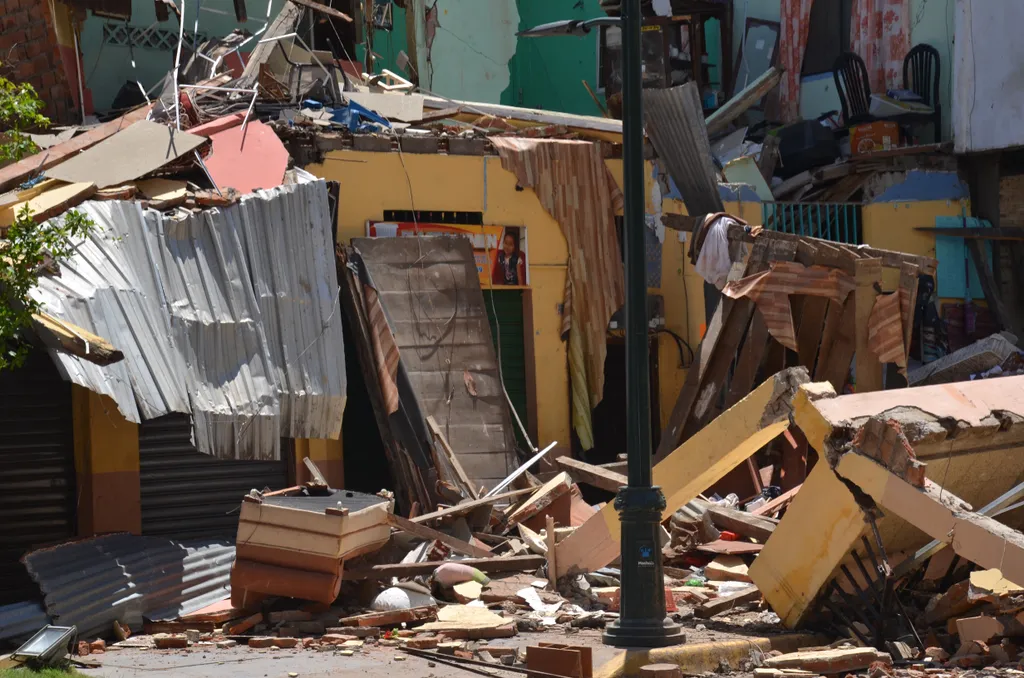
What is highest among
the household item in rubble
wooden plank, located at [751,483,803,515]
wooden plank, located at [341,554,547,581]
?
the household item in rubble

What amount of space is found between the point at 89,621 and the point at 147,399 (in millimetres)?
2044

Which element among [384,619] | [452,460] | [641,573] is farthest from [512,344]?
[641,573]

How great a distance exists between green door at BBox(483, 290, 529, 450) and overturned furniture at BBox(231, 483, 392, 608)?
6.51 m

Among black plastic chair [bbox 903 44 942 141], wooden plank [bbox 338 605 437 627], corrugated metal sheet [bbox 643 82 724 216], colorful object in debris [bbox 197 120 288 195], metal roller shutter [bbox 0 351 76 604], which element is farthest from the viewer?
black plastic chair [bbox 903 44 942 141]

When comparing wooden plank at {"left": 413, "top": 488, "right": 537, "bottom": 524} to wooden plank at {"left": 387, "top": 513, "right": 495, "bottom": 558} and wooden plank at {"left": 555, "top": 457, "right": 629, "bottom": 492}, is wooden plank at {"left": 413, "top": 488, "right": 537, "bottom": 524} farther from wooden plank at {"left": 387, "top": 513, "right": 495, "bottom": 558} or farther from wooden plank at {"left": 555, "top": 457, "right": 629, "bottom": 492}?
wooden plank at {"left": 555, "top": 457, "right": 629, "bottom": 492}

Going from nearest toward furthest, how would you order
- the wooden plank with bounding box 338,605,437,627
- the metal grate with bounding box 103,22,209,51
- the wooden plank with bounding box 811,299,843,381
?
1. the wooden plank with bounding box 338,605,437,627
2. the wooden plank with bounding box 811,299,843,381
3. the metal grate with bounding box 103,22,209,51

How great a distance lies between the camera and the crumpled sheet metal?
52.5 feet

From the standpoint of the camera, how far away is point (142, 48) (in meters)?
20.8

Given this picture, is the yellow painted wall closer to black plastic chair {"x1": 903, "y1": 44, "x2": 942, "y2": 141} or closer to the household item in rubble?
the household item in rubble

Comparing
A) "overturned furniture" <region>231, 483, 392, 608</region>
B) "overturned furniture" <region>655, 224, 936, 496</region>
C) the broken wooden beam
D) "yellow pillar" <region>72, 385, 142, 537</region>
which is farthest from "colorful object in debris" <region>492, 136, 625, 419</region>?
the broken wooden beam

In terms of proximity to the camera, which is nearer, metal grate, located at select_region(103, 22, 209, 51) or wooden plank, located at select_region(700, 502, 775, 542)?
wooden plank, located at select_region(700, 502, 775, 542)

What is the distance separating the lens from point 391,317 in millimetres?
16562

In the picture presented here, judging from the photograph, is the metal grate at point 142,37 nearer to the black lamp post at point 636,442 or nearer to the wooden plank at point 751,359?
the wooden plank at point 751,359

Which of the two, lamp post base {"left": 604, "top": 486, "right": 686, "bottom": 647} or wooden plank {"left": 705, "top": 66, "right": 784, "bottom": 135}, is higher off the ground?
wooden plank {"left": 705, "top": 66, "right": 784, "bottom": 135}
